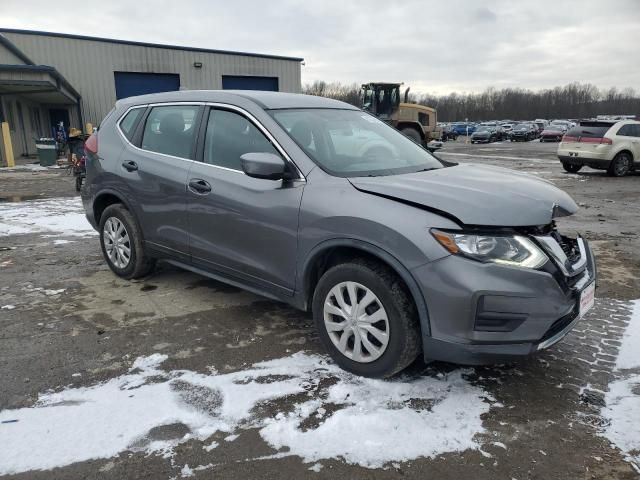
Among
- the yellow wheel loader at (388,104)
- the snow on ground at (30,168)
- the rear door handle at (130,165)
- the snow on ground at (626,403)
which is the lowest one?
the snow on ground at (626,403)

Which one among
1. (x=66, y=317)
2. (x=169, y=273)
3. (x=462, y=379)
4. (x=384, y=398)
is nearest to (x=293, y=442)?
(x=384, y=398)

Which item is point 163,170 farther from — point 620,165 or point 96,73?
point 96,73

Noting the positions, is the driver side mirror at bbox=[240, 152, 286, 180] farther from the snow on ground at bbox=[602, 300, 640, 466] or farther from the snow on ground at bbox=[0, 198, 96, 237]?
the snow on ground at bbox=[0, 198, 96, 237]

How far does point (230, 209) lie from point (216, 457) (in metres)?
1.77

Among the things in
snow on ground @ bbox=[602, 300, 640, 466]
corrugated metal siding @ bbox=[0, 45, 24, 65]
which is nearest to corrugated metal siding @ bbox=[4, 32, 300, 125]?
corrugated metal siding @ bbox=[0, 45, 24, 65]

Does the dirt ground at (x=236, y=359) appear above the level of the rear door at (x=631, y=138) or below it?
below

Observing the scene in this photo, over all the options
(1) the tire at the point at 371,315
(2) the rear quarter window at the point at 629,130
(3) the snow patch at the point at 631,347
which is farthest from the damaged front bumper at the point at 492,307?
(2) the rear quarter window at the point at 629,130

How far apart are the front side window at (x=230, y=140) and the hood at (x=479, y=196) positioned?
87 centimetres

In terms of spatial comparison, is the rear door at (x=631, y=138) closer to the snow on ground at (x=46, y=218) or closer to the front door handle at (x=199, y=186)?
the snow on ground at (x=46, y=218)

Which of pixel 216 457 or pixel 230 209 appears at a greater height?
pixel 230 209

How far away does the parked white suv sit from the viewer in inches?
582

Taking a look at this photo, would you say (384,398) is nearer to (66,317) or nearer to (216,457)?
(216,457)

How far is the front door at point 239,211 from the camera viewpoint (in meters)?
3.40

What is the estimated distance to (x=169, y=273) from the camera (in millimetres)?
5324
